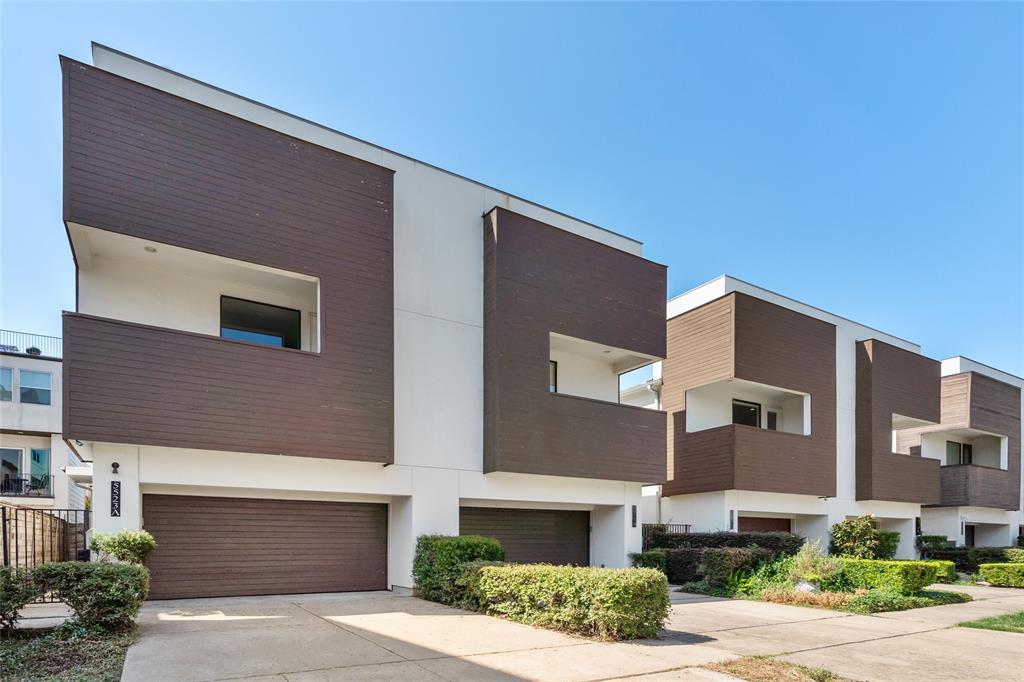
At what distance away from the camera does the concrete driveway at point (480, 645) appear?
7.15m

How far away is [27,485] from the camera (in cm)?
2988

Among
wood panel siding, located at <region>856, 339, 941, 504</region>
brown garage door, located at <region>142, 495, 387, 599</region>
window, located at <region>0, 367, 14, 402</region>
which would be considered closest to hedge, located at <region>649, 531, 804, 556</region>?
wood panel siding, located at <region>856, 339, 941, 504</region>

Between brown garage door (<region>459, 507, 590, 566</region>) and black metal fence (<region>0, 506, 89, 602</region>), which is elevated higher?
black metal fence (<region>0, 506, 89, 602</region>)

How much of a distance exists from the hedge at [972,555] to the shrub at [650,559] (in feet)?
49.6

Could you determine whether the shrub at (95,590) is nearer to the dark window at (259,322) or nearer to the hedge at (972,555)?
the dark window at (259,322)

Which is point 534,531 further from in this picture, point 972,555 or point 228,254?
point 972,555

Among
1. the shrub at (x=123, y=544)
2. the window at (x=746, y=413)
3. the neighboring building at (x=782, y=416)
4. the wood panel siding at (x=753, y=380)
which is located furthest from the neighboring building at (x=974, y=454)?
the shrub at (x=123, y=544)

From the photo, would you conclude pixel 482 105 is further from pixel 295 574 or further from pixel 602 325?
pixel 295 574

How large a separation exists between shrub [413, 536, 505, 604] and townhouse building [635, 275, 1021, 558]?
943cm

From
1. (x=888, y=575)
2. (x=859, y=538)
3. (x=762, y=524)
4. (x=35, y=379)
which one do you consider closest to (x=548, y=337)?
(x=888, y=575)

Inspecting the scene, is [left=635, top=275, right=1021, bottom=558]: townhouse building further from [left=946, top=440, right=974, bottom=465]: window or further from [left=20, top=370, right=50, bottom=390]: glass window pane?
[left=20, top=370, right=50, bottom=390]: glass window pane

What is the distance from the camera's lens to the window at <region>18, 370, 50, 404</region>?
30891 millimetres

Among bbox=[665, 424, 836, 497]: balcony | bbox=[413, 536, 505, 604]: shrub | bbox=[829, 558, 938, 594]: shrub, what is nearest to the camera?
bbox=[413, 536, 505, 604]: shrub

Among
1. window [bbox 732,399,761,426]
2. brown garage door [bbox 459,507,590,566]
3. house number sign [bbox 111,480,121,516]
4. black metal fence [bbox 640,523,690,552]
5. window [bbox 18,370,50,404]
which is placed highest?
window [bbox 18,370,50,404]
